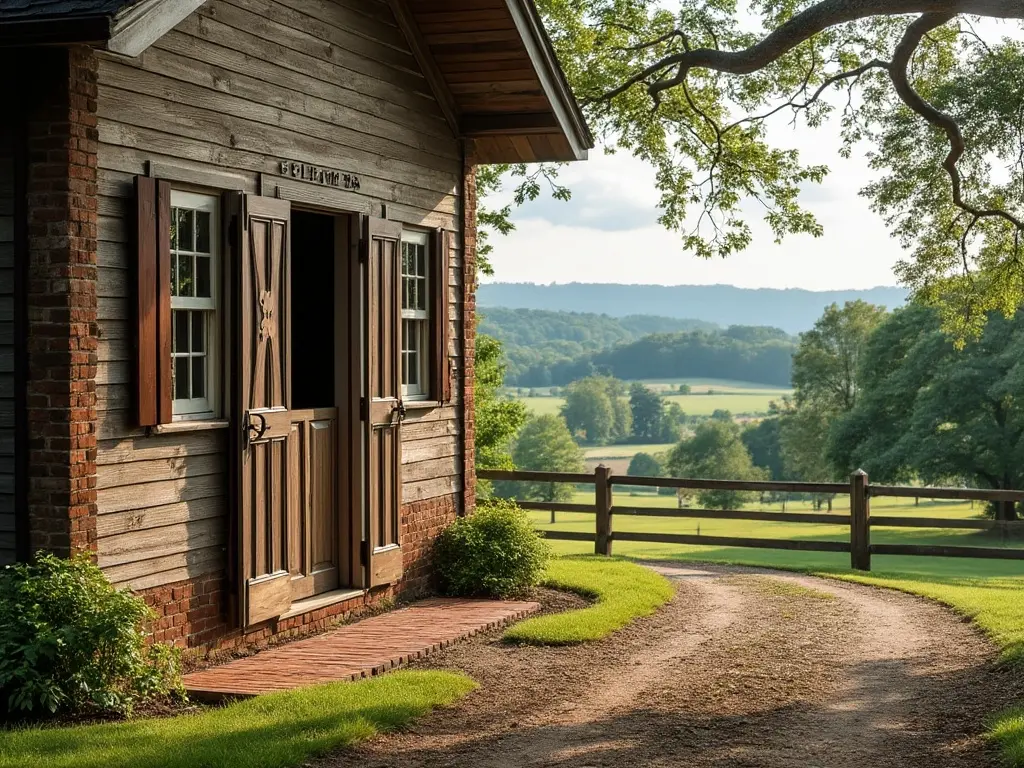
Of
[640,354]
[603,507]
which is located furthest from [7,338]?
[640,354]

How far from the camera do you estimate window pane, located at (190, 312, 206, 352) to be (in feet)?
29.3

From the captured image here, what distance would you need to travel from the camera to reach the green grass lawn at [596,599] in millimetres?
10328

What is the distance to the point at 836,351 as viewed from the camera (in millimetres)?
68000

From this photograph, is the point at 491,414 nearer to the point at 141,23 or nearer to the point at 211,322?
the point at 211,322

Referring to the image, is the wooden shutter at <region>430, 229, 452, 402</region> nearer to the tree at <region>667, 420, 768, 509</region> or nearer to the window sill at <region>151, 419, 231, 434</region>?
the window sill at <region>151, 419, 231, 434</region>

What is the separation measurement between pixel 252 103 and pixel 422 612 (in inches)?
182

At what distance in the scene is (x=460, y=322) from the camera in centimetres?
1280

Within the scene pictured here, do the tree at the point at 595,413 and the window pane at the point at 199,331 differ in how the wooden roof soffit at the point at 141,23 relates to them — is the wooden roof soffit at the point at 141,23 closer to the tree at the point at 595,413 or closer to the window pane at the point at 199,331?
the window pane at the point at 199,331

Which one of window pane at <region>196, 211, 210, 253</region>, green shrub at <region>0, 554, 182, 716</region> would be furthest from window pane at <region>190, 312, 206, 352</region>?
green shrub at <region>0, 554, 182, 716</region>

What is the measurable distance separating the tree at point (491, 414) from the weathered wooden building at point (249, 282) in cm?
1267

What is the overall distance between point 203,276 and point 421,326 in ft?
11.7

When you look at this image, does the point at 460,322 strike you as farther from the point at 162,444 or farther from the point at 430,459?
the point at 162,444

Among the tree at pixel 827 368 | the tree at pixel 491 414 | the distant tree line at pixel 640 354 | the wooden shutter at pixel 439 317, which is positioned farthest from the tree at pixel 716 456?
the wooden shutter at pixel 439 317

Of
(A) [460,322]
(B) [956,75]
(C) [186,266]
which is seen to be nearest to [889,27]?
(B) [956,75]
